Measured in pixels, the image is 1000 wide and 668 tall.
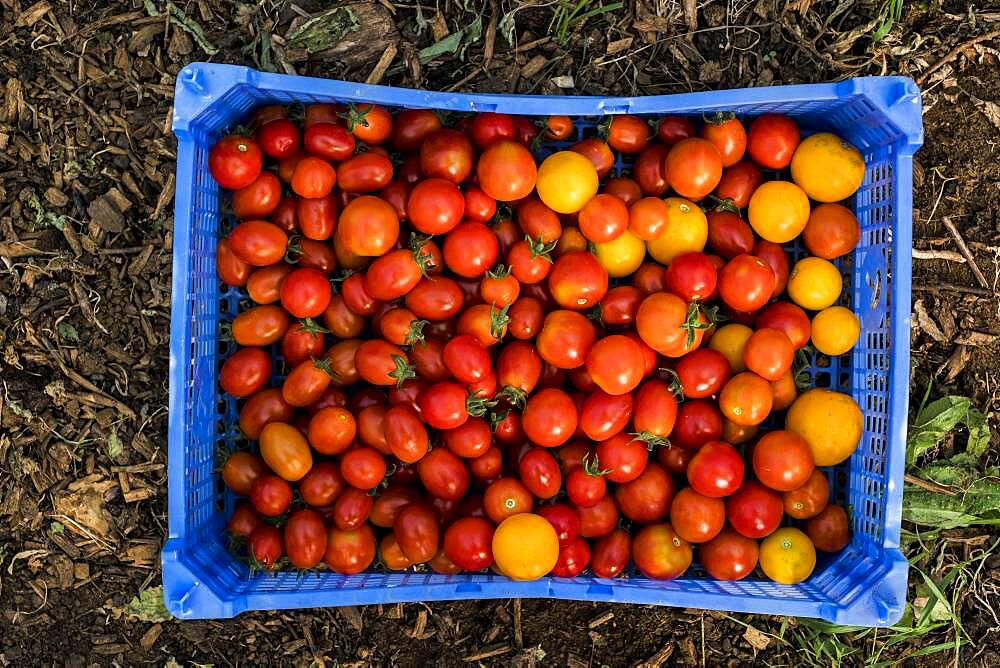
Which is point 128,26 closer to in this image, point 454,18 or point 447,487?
point 454,18

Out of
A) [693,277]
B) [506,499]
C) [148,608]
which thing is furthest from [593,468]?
[148,608]

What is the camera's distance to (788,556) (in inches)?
91.1

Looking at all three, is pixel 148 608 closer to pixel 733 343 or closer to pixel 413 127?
pixel 413 127

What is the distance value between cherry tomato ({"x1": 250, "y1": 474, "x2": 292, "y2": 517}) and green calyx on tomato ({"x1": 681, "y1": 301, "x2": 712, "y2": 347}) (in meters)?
1.18

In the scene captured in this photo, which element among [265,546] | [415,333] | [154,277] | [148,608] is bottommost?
[148,608]

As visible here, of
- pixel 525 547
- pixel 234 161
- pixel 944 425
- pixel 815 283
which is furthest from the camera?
pixel 944 425

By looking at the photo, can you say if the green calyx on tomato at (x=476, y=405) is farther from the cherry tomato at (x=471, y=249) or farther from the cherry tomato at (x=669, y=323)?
the cherry tomato at (x=669, y=323)

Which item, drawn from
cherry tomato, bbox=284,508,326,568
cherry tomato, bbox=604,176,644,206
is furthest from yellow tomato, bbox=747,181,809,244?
cherry tomato, bbox=284,508,326,568

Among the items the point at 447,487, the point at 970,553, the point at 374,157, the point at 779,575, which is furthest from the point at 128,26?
the point at 970,553

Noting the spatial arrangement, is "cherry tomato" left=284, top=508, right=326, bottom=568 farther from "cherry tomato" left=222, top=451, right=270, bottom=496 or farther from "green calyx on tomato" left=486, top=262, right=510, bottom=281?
"green calyx on tomato" left=486, top=262, right=510, bottom=281

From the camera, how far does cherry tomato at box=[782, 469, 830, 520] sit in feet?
7.68

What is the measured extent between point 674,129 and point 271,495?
1538mm

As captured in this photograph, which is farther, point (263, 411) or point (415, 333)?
point (263, 411)

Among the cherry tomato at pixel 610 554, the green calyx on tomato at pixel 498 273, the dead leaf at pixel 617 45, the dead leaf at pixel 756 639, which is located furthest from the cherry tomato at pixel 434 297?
the dead leaf at pixel 756 639
